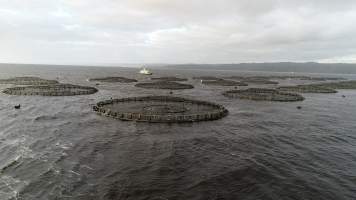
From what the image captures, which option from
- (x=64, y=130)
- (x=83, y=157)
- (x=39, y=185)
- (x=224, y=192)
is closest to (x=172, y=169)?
(x=224, y=192)

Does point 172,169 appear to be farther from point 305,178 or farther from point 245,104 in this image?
point 245,104

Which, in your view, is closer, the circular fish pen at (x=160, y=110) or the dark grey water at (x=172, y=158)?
the dark grey water at (x=172, y=158)

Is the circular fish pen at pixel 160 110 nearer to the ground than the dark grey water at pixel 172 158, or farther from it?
farther from it

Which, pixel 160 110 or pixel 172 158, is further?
pixel 160 110

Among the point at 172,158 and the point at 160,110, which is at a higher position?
the point at 160,110
